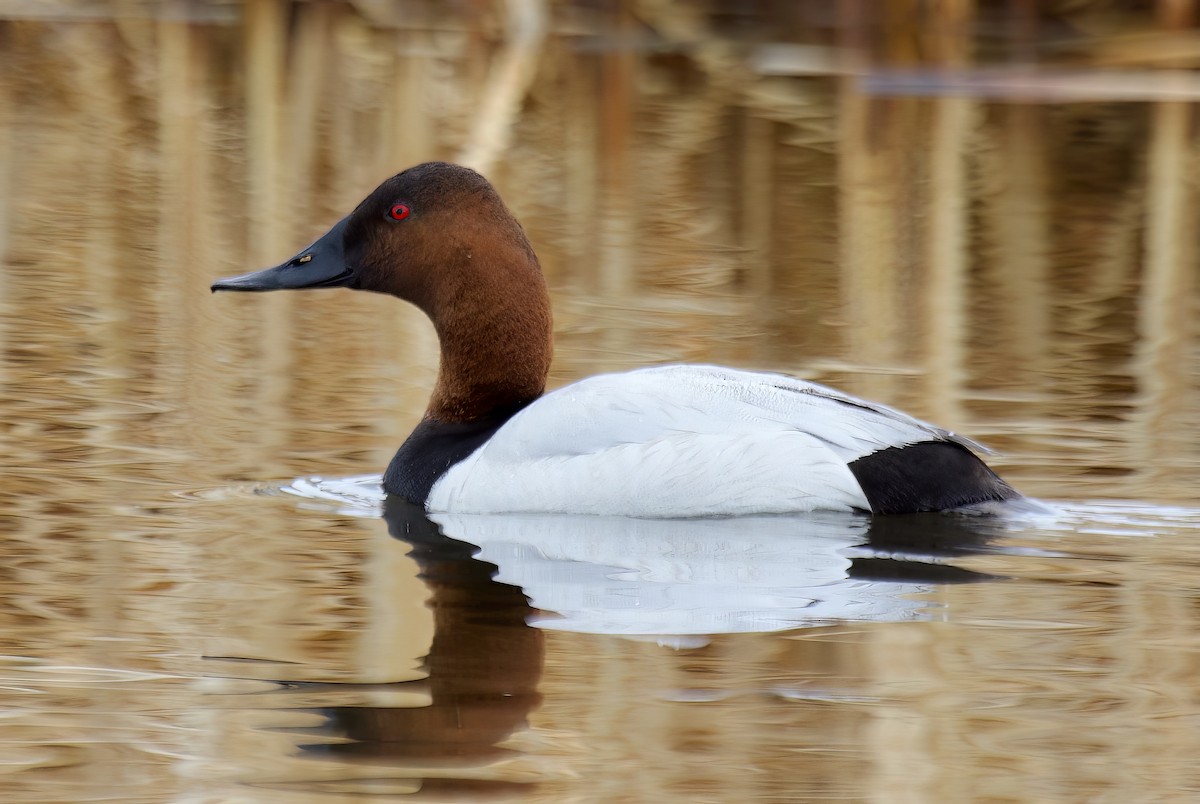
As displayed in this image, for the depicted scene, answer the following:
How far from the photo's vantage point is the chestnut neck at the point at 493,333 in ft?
17.5

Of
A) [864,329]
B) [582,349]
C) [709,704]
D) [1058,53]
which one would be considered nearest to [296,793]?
[709,704]

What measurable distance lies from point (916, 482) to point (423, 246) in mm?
1566

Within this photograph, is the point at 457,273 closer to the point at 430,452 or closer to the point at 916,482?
the point at 430,452

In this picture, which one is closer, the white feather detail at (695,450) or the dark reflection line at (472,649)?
the dark reflection line at (472,649)

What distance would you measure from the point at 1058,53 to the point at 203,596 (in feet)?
Answer: 36.1

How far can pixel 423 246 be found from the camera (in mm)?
5391

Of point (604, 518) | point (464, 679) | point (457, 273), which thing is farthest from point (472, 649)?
point (457, 273)

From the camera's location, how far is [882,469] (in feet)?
15.6

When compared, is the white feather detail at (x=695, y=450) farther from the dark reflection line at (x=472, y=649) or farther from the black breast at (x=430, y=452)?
the black breast at (x=430, y=452)

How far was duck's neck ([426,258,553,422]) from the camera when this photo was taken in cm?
534

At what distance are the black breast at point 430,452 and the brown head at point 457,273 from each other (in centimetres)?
5

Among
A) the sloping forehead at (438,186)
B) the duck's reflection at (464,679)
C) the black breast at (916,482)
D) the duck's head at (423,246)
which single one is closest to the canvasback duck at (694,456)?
the black breast at (916,482)

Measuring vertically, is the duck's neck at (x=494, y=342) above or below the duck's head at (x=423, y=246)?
below

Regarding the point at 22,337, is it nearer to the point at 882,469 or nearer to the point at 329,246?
the point at 329,246
